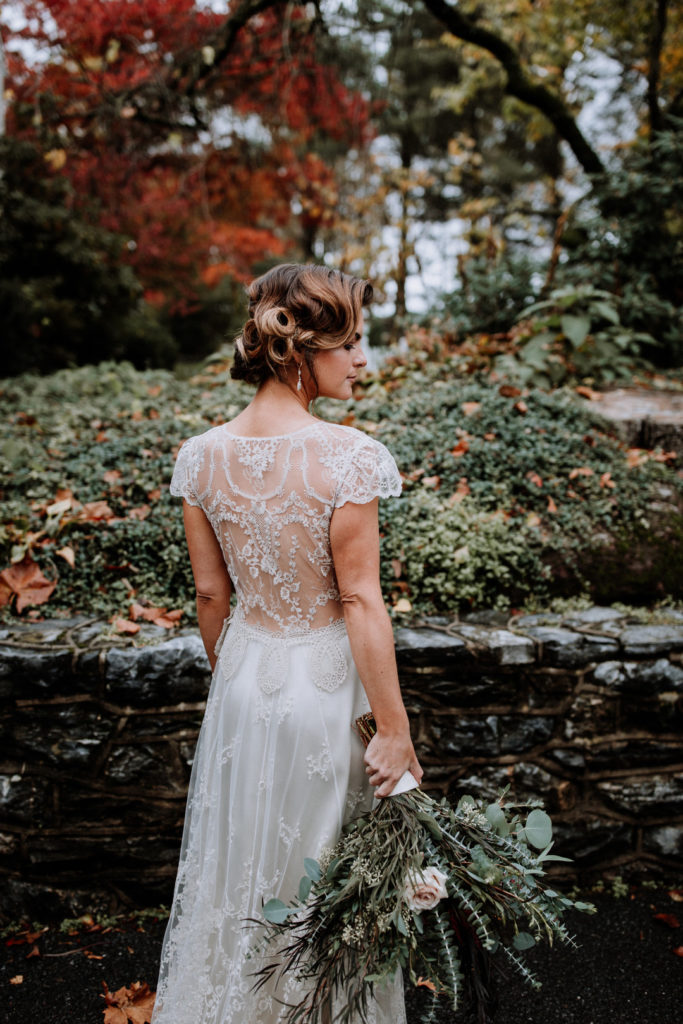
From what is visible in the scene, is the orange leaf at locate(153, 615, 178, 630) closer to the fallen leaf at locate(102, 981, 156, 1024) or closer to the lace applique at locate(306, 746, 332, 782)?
the fallen leaf at locate(102, 981, 156, 1024)

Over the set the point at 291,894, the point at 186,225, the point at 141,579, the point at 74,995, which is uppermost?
the point at 186,225

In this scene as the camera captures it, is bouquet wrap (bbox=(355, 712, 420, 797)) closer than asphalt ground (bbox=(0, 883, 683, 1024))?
Yes

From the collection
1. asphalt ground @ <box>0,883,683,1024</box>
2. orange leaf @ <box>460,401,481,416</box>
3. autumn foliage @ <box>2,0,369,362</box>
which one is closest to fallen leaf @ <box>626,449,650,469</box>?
orange leaf @ <box>460,401,481,416</box>

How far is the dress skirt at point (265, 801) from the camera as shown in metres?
1.69

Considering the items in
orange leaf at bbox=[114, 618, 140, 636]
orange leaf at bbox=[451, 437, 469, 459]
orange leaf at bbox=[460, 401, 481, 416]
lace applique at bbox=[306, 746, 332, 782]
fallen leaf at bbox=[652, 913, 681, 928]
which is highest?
orange leaf at bbox=[460, 401, 481, 416]

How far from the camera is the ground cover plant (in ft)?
10.7

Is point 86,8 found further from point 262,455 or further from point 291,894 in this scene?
point 291,894

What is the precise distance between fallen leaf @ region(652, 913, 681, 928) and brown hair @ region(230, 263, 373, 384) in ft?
8.71

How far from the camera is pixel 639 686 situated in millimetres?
2883

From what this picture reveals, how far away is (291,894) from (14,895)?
5.45 ft

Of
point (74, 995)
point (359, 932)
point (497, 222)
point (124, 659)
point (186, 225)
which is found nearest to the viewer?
point (359, 932)

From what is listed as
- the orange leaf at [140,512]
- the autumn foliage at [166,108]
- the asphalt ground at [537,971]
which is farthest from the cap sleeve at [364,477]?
the autumn foliage at [166,108]

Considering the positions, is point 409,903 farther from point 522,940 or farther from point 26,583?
point 26,583

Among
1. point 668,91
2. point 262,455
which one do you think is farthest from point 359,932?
point 668,91
